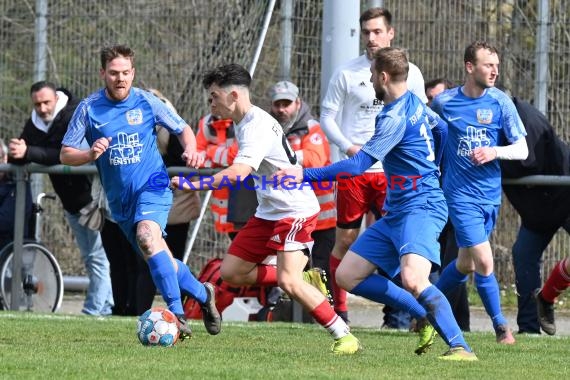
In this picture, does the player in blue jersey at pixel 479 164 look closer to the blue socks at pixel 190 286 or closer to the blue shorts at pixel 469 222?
the blue shorts at pixel 469 222

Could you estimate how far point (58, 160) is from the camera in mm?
11820

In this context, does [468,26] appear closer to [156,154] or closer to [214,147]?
[214,147]

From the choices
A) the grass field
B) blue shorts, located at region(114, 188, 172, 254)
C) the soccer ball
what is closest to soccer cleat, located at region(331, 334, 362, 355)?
the grass field

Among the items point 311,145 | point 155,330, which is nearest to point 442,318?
point 155,330

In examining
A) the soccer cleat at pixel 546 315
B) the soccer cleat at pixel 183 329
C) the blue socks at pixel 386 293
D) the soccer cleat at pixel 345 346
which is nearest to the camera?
the soccer cleat at pixel 345 346

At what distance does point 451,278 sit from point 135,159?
8.09 ft

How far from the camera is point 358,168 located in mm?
7836

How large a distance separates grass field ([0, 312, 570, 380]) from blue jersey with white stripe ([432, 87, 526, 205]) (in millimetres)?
1081

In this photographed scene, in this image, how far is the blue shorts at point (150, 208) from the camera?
9116mm

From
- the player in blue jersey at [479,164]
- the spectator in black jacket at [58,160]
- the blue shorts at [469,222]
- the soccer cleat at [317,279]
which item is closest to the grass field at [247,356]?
the soccer cleat at [317,279]

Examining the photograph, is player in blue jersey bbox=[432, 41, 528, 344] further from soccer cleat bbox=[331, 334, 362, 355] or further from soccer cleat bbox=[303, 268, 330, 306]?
soccer cleat bbox=[331, 334, 362, 355]

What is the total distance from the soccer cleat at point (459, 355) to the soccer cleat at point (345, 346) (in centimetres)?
68

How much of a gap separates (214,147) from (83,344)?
3.42 metres

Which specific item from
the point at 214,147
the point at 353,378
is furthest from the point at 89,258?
the point at 353,378
